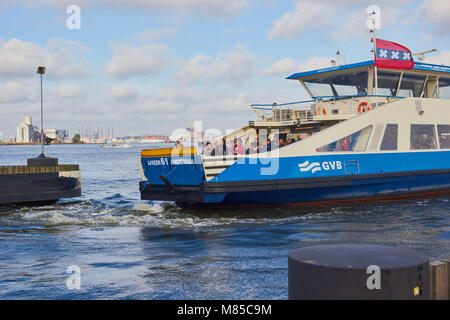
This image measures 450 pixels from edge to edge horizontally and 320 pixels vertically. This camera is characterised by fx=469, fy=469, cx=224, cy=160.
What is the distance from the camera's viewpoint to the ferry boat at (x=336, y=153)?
12.2m

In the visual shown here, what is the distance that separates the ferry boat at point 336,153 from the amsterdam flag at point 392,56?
0.74ft

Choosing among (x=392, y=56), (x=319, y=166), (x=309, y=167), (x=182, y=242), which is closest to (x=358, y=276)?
(x=182, y=242)

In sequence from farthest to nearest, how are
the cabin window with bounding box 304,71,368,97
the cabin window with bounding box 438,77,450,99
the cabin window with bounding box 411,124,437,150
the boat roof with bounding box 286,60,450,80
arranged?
1. the cabin window with bounding box 438,77,450,99
2. the cabin window with bounding box 304,71,368,97
3. the boat roof with bounding box 286,60,450,80
4. the cabin window with bounding box 411,124,437,150

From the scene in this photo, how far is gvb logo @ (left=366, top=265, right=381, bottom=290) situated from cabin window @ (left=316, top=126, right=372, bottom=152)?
10219 mm

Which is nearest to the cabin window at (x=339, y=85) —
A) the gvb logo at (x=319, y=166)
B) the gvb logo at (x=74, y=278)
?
the gvb logo at (x=319, y=166)

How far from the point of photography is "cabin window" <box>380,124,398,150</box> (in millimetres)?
13719

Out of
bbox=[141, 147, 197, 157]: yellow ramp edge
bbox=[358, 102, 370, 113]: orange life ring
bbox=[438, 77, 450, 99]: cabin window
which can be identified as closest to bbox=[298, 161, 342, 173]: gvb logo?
bbox=[358, 102, 370, 113]: orange life ring

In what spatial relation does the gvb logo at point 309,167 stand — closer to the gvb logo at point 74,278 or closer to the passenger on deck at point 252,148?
the passenger on deck at point 252,148

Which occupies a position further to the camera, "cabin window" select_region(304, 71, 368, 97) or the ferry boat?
"cabin window" select_region(304, 71, 368, 97)

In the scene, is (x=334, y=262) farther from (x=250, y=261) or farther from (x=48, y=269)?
(x=48, y=269)

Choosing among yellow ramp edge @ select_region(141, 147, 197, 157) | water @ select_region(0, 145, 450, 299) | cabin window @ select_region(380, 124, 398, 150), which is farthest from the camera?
cabin window @ select_region(380, 124, 398, 150)

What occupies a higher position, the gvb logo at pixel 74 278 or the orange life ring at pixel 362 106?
the orange life ring at pixel 362 106

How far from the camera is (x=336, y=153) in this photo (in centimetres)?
1309

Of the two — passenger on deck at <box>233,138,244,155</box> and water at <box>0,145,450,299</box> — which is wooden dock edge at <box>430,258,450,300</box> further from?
passenger on deck at <box>233,138,244,155</box>
